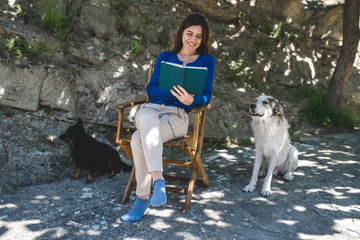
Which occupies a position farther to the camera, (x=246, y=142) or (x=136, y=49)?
(x=246, y=142)

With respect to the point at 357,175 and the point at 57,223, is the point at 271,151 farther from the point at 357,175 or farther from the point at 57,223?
the point at 57,223

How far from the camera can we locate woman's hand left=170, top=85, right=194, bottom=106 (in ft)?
10.2

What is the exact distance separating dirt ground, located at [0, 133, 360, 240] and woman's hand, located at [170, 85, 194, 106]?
1.17m

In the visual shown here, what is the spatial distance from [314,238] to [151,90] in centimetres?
224

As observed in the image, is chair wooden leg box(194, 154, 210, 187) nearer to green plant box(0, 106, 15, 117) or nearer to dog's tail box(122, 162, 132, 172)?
dog's tail box(122, 162, 132, 172)

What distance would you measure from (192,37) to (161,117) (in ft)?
3.29

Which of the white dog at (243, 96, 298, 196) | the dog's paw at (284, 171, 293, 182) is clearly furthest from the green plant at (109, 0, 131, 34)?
the dog's paw at (284, 171, 293, 182)

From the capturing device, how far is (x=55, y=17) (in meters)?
5.09

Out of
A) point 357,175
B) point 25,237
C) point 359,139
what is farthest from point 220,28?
point 25,237

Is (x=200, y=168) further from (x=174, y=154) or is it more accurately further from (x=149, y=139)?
(x=174, y=154)

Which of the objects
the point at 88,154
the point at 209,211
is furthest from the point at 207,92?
the point at 88,154

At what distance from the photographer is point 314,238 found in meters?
2.65

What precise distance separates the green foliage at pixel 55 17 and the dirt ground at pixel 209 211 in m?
2.60

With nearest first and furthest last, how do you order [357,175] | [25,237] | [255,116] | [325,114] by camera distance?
[25,237]
[255,116]
[357,175]
[325,114]
